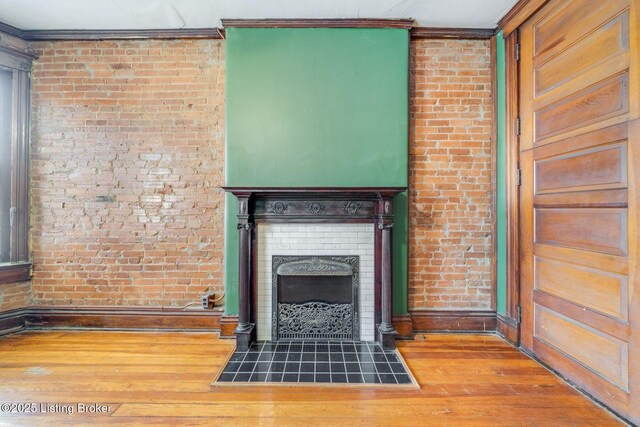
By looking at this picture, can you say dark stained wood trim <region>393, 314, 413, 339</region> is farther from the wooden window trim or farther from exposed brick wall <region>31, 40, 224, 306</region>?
the wooden window trim

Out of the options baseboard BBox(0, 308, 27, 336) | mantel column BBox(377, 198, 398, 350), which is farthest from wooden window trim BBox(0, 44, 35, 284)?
mantel column BBox(377, 198, 398, 350)

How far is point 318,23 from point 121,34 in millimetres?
1898

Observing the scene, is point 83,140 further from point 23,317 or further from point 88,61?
point 23,317

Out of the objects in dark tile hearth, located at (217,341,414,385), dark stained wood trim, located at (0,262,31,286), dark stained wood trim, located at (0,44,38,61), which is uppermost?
dark stained wood trim, located at (0,44,38,61)

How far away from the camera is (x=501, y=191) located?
291 centimetres

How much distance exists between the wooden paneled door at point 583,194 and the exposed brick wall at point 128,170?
8.90ft

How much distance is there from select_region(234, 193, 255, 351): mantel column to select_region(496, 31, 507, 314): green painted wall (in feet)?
7.37

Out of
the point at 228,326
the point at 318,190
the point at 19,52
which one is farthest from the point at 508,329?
the point at 19,52

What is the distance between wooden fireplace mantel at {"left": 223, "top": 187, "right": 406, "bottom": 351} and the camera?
266cm

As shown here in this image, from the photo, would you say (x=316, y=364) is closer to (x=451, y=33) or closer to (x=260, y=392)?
(x=260, y=392)

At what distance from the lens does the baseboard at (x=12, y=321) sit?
2.96 meters

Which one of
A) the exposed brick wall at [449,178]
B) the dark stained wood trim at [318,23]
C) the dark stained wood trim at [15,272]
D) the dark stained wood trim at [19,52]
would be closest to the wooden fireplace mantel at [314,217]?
the exposed brick wall at [449,178]

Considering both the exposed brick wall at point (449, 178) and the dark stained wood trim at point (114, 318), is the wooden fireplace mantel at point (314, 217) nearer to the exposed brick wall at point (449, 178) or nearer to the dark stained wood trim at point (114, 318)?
the exposed brick wall at point (449, 178)

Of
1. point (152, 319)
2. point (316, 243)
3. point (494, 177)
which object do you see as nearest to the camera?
point (316, 243)
